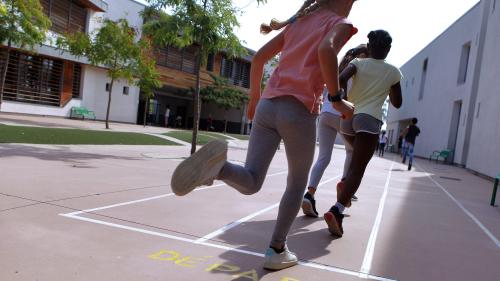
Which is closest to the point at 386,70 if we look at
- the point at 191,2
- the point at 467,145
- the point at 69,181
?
the point at 69,181

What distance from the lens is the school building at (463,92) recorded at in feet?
52.6

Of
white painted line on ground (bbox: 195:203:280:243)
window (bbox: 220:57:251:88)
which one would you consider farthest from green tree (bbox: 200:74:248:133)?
white painted line on ground (bbox: 195:203:280:243)

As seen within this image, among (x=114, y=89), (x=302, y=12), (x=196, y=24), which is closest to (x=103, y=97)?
(x=114, y=89)

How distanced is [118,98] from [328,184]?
960 inches

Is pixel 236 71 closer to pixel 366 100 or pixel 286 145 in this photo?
pixel 366 100

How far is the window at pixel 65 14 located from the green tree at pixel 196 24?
14973mm

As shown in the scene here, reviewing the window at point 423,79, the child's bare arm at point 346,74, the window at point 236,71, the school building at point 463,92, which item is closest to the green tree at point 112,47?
the school building at point 463,92

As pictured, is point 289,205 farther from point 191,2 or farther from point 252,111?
point 191,2

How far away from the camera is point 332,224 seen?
12.8 feet

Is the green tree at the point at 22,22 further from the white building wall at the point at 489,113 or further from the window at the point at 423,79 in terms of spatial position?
the window at the point at 423,79

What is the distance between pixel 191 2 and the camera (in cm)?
1018

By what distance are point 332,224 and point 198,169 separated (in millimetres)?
1956

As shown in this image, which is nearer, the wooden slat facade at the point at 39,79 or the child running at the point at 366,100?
the child running at the point at 366,100

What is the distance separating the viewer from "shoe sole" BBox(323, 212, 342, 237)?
3.85 meters
